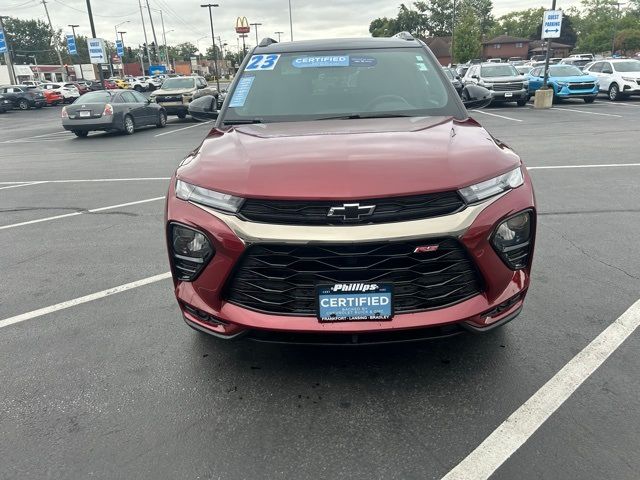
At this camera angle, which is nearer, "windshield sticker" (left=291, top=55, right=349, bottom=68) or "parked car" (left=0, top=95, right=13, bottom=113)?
"windshield sticker" (left=291, top=55, right=349, bottom=68)

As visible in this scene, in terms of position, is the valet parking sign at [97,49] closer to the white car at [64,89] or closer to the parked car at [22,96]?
the parked car at [22,96]

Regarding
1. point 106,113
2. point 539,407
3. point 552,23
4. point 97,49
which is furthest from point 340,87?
point 97,49

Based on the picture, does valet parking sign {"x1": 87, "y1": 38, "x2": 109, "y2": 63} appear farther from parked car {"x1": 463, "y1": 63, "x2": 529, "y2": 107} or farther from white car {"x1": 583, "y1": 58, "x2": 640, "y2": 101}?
white car {"x1": 583, "y1": 58, "x2": 640, "y2": 101}

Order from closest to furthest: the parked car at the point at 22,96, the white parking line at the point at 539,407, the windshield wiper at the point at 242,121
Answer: the white parking line at the point at 539,407 → the windshield wiper at the point at 242,121 → the parked car at the point at 22,96

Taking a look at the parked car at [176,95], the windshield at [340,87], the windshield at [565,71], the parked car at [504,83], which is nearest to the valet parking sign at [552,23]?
the parked car at [504,83]

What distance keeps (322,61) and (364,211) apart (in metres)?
2.17

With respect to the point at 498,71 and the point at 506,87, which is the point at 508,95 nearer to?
the point at 506,87

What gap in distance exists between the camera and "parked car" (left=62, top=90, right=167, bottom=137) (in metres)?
16.4

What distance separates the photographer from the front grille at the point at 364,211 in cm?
229

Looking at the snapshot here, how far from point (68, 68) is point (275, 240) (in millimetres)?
99448

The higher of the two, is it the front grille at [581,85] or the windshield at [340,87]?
the windshield at [340,87]

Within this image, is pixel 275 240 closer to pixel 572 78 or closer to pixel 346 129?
pixel 346 129

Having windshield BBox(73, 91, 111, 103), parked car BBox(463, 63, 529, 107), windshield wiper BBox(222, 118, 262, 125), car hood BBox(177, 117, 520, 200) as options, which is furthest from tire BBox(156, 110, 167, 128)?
car hood BBox(177, 117, 520, 200)

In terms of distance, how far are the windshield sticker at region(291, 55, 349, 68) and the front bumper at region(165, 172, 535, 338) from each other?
196 centimetres
